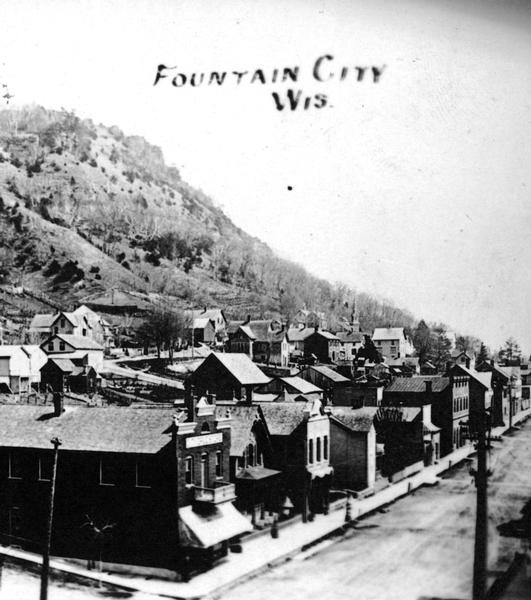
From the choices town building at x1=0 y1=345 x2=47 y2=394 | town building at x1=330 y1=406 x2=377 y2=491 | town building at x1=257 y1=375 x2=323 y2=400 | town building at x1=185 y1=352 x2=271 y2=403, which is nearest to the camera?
town building at x1=330 y1=406 x2=377 y2=491

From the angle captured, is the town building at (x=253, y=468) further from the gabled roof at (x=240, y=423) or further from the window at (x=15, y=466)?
the window at (x=15, y=466)

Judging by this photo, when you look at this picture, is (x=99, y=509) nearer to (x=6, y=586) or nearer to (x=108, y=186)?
(x=6, y=586)

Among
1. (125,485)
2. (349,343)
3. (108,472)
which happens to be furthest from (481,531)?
(349,343)

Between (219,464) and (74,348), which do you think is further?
(74,348)

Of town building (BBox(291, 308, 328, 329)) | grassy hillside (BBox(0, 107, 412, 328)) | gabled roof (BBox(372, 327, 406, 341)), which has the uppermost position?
grassy hillside (BBox(0, 107, 412, 328))

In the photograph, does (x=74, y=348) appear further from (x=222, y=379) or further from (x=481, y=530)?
(x=481, y=530)

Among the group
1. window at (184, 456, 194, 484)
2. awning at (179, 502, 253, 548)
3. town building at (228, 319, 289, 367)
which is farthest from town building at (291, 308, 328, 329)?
awning at (179, 502, 253, 548)

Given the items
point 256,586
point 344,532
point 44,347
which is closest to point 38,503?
point 256,586

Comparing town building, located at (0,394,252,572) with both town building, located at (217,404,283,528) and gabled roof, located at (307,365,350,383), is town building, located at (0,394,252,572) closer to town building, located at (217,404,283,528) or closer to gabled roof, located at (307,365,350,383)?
town building, located at (217,404,283,528)
